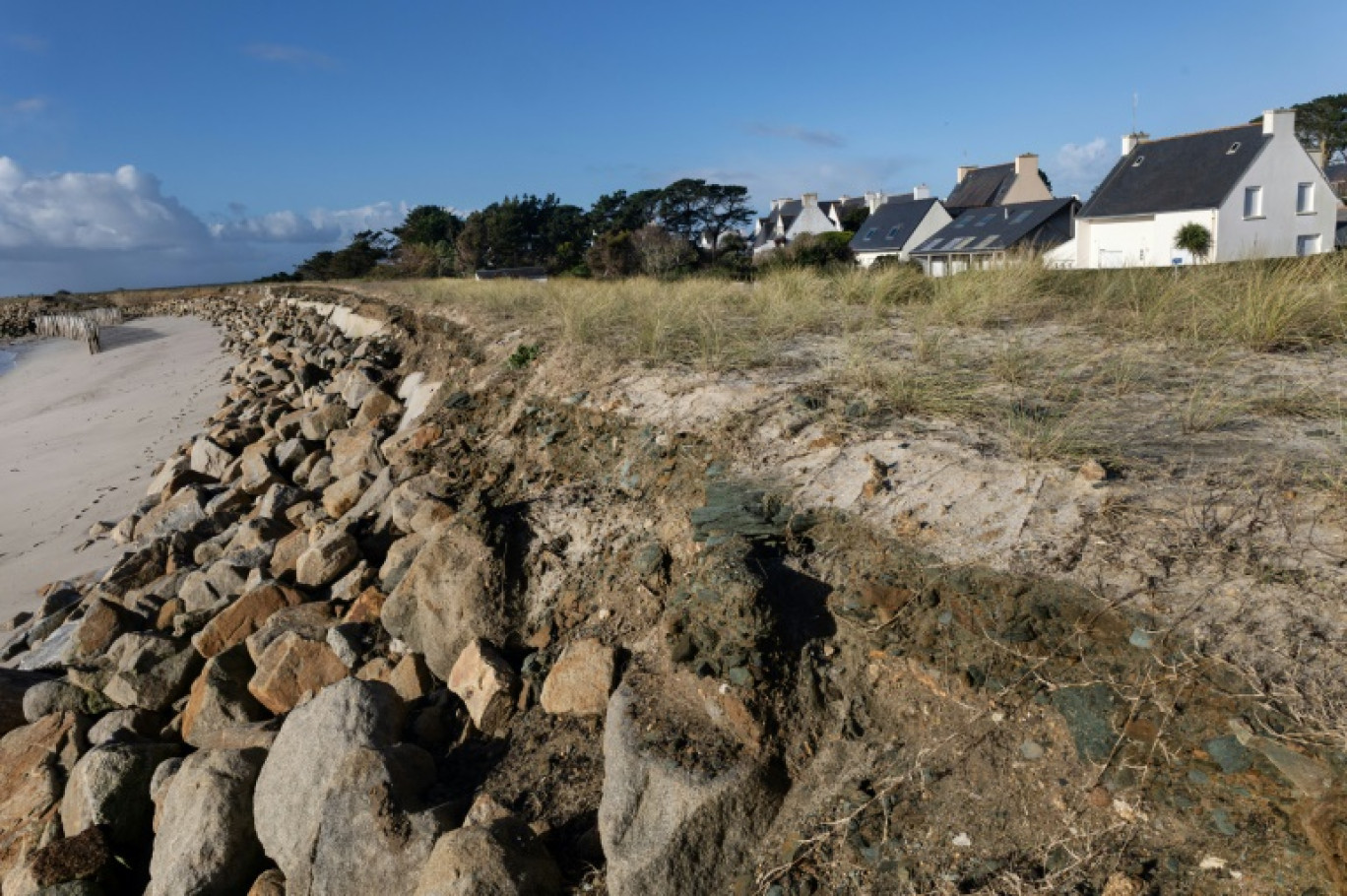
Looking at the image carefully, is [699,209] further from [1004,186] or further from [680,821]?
[680,821]

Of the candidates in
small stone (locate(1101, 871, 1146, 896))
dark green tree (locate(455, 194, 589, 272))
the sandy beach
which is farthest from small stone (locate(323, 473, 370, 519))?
dark green tree (locate(455, 194, 589, 272))

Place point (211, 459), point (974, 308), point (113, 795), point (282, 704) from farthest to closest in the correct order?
point (211, 459)
point (974, 308)
point (282, 704)
point (113, 795)

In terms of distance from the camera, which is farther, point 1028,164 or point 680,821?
point 1028,164

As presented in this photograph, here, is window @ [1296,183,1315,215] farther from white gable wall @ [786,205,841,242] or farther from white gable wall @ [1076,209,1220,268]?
white gable wall @ [786,205,841,242]

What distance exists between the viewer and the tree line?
36.9 meters

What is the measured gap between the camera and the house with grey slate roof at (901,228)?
33.1m

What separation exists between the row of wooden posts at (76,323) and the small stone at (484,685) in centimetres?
3059

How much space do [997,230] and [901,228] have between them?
4.88 metres

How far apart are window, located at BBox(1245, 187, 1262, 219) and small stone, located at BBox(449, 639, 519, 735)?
87.8 feet

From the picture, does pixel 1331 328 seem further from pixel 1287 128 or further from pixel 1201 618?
pixel 1287 128

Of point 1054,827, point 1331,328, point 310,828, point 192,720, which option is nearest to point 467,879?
point 310,828

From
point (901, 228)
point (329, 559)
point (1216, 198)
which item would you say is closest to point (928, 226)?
point (901, 228)

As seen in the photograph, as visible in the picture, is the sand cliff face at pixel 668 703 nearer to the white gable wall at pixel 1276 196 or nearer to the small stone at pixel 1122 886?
the small stone at pixel 1122 886

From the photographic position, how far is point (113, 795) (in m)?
3.75
